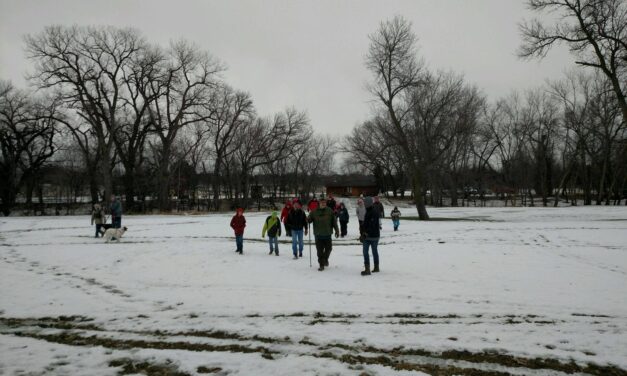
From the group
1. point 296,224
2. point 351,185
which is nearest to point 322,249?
point 296,224

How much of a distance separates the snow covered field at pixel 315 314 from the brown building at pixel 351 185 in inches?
3054

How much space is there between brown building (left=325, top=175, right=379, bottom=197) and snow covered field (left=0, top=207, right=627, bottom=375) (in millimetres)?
A: 77562

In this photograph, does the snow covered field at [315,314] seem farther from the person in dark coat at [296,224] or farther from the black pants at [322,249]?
the person in dark coat at [296,224]

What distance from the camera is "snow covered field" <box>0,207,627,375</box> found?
440cm

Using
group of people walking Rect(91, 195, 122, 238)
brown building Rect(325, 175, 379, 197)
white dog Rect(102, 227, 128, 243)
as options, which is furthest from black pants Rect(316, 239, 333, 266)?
brown building Rect(325, 175, 379, 197)

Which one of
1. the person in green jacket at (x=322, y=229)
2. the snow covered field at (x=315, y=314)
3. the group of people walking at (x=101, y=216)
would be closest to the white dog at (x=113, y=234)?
the group of people walking at (x=101, y=216)

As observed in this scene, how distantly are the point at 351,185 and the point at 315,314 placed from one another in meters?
85.1

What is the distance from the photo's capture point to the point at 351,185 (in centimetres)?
9075

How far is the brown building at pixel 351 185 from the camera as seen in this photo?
89.7m

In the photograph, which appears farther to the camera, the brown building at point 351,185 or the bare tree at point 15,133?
the brown building at point 351,185

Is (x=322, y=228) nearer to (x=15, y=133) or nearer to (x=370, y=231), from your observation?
(x=370, y=231)

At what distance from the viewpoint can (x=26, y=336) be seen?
5.34 metres

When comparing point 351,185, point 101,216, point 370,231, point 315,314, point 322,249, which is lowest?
point 315,314

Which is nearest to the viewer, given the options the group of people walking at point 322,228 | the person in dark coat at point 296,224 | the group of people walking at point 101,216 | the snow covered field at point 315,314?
the snow covered field at point 315,314
